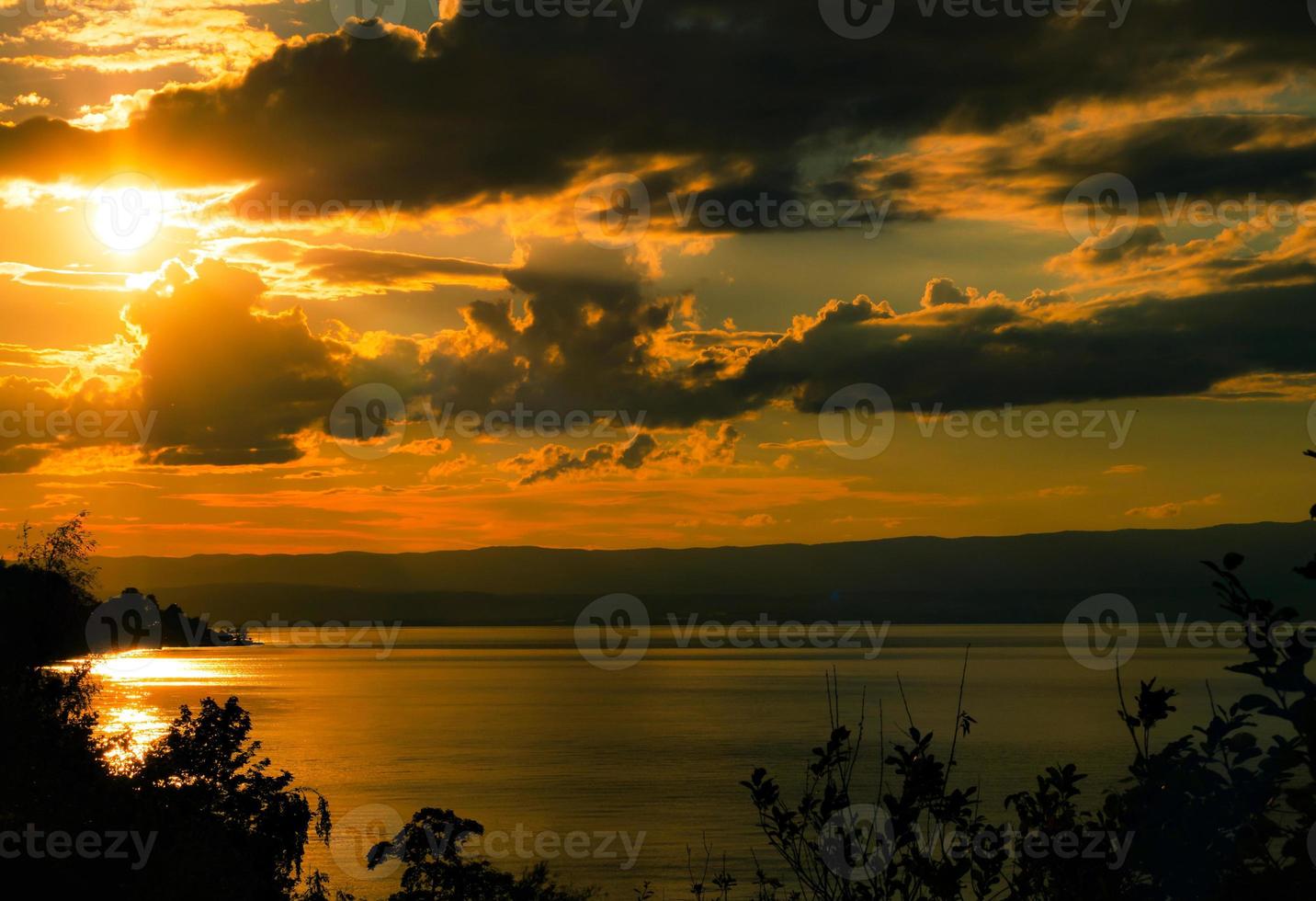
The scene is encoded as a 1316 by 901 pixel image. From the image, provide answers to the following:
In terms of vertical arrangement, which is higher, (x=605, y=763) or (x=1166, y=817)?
(x=605, y=763)

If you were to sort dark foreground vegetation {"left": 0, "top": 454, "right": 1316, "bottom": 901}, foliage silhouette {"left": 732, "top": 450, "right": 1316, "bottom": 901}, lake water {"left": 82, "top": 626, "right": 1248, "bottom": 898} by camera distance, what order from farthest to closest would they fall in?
lake water {"left": 82, "top": 626, "right": 1248, "bottom": 898}
dark foreground vegetation {"left": 0, "top": 454, "right": 1316, "bottom": 901}
foliage silhouette {"left": 732, "top": 450, "right": 1316, "bottom": 901}

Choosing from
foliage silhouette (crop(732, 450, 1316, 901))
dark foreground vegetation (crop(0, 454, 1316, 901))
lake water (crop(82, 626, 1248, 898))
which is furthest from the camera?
lake water (crop(82, 626, 1248, 898))

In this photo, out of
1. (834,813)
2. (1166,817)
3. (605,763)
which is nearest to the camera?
(1166,817)

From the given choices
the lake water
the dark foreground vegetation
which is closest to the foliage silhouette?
the dark foreground vegetation

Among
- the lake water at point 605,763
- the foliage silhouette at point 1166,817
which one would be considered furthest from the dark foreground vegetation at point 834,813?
the lake water at point 605,763

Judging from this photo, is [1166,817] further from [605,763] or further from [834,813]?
[605,763]

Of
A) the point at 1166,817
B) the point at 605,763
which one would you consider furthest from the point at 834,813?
the point at 605,763

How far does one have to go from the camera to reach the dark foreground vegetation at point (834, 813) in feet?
17.8

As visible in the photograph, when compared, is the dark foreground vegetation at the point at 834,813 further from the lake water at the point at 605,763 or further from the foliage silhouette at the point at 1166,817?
the lake water at the point at 605,763

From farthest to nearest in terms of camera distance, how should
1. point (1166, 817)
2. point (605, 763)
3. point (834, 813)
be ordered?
point (605, 763) → point (834, 813) → point (1166, 817)

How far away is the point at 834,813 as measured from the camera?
8.30 meters

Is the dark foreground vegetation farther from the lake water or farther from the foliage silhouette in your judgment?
the lake water

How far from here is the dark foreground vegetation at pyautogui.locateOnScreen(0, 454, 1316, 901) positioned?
5.41 meters

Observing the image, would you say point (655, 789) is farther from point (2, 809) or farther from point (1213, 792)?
point (1213, 792)
